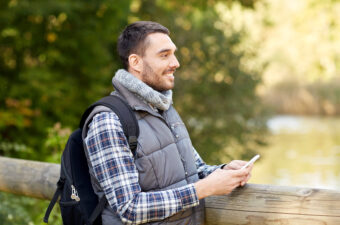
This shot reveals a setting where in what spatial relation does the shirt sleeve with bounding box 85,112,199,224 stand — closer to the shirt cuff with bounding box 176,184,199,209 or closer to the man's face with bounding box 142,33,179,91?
the shirt cuff with bounding box 176,184,199,209

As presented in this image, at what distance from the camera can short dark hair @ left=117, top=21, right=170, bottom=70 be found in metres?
2.07

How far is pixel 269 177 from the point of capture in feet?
46.6

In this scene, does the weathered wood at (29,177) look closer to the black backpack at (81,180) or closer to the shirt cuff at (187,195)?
the black backpack at (81,180)

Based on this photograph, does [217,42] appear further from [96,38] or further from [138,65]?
[138,65]

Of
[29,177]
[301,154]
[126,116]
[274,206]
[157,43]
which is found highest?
[157,43]

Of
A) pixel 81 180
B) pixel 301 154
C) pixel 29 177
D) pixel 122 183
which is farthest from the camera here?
pixel 301 154

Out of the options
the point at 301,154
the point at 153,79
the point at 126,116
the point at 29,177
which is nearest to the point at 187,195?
the point at 126,116

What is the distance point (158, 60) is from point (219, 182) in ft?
1.84

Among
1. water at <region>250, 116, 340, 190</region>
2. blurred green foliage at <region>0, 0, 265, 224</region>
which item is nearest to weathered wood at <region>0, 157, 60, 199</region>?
blurred green foliage at <region>0, 0, 265, 224</region>

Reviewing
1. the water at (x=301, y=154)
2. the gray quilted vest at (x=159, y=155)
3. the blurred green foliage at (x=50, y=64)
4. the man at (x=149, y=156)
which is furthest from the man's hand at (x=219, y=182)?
the water at (x=301, y=154)

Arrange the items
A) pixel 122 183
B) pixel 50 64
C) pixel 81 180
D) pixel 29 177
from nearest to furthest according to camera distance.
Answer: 1. pixel 122 183
2. pixel 81 180
3. pixel 29 177
4. pixel 50 64

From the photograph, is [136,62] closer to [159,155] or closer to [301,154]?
[159,155]

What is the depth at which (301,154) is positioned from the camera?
1706cm

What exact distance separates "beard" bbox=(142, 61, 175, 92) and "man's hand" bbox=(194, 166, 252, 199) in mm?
422
